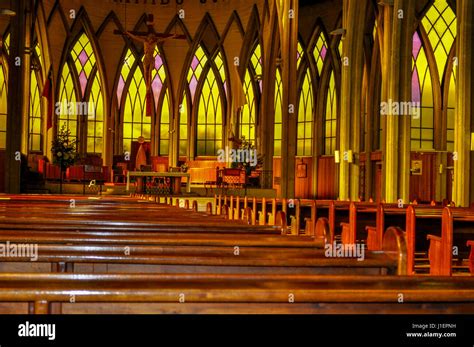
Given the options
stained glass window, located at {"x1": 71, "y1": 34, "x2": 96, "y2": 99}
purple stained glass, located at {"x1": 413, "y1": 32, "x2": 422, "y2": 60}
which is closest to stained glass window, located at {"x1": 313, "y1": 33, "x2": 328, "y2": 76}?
purple stained glass, located at {"x1": 413, "y1": 32, "x2": 422, "y2": 60}

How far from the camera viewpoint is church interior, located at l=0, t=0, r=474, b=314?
74.6 inches

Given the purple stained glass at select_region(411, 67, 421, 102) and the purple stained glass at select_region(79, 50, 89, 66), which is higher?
the purple stained glass at select_region(79, 50, 89, 66)

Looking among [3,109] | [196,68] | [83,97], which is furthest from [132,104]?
[3,109]

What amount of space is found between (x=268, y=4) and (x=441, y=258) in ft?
61.1

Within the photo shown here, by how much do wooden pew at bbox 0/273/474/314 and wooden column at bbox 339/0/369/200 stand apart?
1464cm

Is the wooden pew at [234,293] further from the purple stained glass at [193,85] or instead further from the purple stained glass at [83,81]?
the purple stained glass at [193,85]

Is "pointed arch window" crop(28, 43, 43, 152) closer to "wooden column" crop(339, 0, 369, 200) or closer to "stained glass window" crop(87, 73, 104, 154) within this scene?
"stained glass window" crop(87, 73, 104, 154)

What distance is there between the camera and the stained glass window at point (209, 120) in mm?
26578

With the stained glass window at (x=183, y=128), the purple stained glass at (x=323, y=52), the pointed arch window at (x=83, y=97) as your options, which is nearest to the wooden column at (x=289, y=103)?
the purple stained glass at (x=323, y=52)

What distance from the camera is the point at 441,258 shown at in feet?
15.4

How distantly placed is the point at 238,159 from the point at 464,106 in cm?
1098

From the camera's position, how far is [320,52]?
24.8 metres

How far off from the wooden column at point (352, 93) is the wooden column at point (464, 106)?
448cm

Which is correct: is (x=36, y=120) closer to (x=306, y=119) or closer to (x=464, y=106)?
(x=306, y=119)
